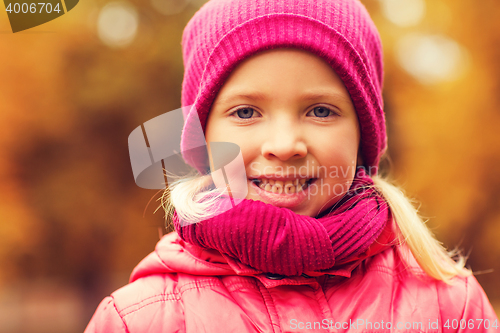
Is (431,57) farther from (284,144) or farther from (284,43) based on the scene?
(284,144)

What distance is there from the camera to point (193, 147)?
4.69 feet

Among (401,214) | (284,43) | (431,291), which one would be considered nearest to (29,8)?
(284,43)

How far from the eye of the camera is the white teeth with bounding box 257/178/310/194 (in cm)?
125

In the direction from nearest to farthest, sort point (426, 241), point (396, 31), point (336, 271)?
point (336, 271), point (426, 241), point (396, 31)

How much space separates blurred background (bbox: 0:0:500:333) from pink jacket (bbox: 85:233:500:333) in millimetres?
1594

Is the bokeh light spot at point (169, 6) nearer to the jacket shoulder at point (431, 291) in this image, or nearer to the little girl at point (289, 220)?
the little girl at point (289, 220)

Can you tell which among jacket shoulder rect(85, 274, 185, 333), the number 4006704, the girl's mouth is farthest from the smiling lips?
the number 4006704

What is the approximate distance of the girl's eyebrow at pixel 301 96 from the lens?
1.18m

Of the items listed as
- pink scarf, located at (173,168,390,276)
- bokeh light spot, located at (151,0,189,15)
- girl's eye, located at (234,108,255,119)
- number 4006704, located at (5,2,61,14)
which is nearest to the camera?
pink scarf, located at (173,168,390,276)

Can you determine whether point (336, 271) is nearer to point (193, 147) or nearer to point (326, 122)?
point (326, 122)

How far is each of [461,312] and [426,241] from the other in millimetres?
230

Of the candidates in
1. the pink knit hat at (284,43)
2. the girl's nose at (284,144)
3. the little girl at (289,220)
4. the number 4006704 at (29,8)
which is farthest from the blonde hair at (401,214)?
the number 4006704 at (29,8)

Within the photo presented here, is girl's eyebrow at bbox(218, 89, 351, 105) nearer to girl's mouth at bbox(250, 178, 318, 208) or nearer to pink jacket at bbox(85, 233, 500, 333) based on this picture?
girl's mouth at bbox(250, 178, 318, 208)

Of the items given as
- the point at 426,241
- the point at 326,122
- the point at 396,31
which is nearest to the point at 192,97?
the point at 326,122
